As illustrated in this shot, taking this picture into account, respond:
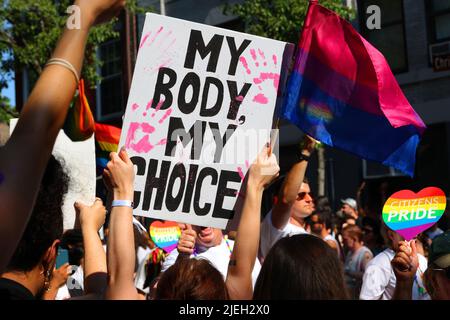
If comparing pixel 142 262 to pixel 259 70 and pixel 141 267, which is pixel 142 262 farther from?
pixel 259 70

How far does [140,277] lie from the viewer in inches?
332

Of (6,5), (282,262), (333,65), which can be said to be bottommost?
(282,262)

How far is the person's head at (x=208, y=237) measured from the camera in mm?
4941

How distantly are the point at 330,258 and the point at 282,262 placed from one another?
170mm

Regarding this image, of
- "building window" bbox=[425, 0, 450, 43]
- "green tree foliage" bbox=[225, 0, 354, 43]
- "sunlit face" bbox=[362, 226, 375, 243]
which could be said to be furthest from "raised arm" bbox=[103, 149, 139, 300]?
"building window" bbox=[425, 0, 450, 43]

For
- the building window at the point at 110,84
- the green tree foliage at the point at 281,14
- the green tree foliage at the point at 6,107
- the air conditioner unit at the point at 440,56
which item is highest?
the building window at the point at 110,84

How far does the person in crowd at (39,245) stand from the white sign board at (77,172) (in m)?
1.18

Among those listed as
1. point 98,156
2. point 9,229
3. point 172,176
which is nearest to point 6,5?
point 98,156

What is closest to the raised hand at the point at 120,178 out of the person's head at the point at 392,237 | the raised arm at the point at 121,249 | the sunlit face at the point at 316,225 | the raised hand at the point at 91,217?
the raised arm at the point at 121,249

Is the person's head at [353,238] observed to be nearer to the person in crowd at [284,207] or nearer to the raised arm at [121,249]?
the person in crowd at [284,207]

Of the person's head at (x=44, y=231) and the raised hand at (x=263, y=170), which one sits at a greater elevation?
the raised hand at (x=263, y=170)

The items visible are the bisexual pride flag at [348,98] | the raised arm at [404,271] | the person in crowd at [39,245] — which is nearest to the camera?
the person in crowd at [39,245]
